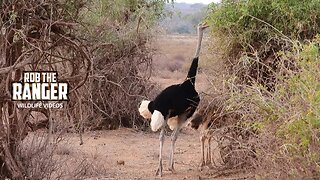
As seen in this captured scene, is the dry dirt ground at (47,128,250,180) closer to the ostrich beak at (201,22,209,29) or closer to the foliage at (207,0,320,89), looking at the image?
the foliage at (207,0,320,89)

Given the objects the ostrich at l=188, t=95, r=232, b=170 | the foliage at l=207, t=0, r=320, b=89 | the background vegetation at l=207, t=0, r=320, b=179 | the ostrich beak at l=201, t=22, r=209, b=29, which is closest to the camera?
the background vegetation at l=207, t=0, r=320, b=179

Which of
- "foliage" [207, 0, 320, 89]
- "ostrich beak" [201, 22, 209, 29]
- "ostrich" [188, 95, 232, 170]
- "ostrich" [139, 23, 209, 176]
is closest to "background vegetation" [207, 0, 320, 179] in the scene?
"foliage" [207, 0, 320, 89]

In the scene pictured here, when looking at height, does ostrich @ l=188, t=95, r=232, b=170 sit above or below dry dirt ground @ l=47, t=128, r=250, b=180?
above

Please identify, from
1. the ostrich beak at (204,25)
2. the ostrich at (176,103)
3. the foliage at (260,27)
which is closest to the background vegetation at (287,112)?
the foliage at (260,27)

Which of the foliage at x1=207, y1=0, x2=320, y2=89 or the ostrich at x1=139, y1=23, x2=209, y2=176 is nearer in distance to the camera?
the foliage at x1=207, y1=0, x2=320, y2=89

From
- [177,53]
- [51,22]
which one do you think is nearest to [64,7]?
[51,22]

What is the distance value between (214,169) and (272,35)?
1773 millimetres

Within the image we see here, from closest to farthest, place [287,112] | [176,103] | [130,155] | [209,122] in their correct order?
1. [287,112]
2. [176,103]
3. [209,122]
4. [130,155]

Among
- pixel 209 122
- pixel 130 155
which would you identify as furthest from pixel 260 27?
pixel 130 155

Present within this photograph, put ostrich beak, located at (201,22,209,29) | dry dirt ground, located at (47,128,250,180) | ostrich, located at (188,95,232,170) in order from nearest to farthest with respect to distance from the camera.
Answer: ostrich, located at (188,95,232,170)
dry dirt ground, located at (47,128,250,180)
ostrich beak, located at (201,22,209,29)

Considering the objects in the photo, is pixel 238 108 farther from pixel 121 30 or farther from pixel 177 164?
pixel 121 30

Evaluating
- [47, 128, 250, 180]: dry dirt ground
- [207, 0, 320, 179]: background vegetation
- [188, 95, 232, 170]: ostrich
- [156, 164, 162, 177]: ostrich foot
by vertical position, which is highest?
[207, 0, 320, 179]: background vegetation

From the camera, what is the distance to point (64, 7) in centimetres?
666

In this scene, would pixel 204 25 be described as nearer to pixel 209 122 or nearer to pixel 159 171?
pixel 209 122
